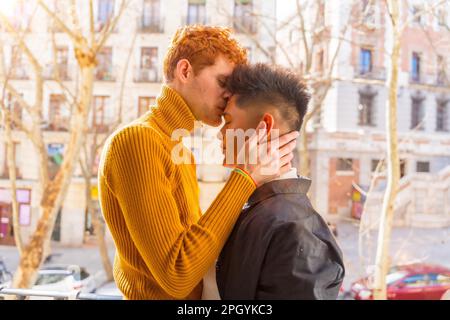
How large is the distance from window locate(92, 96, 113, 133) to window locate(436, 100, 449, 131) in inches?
148

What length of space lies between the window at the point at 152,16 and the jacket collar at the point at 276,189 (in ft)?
14.2

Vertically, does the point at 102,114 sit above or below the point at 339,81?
below

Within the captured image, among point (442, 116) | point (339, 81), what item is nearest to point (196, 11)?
point (339, 81)

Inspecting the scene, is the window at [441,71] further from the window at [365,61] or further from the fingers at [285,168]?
the fingers at [285,168]

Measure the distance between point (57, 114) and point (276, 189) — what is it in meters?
5.13

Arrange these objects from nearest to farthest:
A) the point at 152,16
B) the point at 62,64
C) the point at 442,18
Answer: the point at 442,18 < the point at 152,16 < the point at 62,64

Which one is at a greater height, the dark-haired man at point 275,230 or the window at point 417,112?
the window at point 417,112

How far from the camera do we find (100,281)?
4891mm

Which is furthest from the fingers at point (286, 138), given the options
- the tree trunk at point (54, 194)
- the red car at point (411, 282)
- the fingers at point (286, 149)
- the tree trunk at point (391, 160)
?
the red car at point (411, 282)

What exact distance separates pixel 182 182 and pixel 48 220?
2.46 m

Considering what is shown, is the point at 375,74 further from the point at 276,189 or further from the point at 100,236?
the point at 276,189

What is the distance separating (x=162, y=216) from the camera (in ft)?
2.05

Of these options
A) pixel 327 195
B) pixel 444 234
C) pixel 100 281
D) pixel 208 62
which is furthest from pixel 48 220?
pixel 444 234

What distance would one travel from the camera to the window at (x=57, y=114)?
5.15 meters
